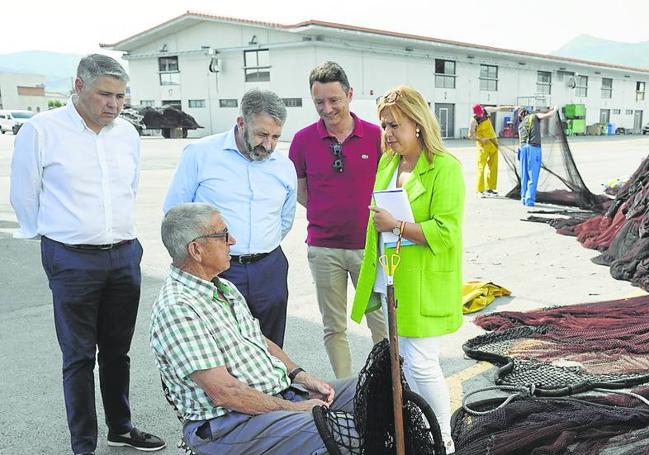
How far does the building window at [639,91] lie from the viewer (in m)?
51.4

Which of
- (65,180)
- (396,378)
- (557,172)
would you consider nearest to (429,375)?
(396,378)

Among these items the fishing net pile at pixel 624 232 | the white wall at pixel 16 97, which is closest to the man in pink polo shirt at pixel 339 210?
the fishing net pile at pixel 624 232

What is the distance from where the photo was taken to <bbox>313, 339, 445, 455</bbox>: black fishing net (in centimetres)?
217

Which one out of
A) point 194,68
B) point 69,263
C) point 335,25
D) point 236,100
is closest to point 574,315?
point 69,263

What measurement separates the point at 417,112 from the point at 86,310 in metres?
1.89

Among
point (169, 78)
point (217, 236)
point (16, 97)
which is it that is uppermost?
point (16, 97)

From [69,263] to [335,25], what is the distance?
2722 centimetres

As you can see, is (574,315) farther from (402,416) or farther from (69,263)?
(69,263)

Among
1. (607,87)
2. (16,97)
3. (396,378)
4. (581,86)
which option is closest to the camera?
(396,378)

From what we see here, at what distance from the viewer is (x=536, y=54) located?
3916 cm

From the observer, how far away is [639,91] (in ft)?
169

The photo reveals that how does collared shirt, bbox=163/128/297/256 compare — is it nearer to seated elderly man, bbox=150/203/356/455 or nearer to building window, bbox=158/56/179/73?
seated elderly man, bbox=150/203/356/455

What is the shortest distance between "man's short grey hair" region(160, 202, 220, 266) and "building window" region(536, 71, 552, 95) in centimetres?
4354

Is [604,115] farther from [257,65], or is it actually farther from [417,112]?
[417,112]
